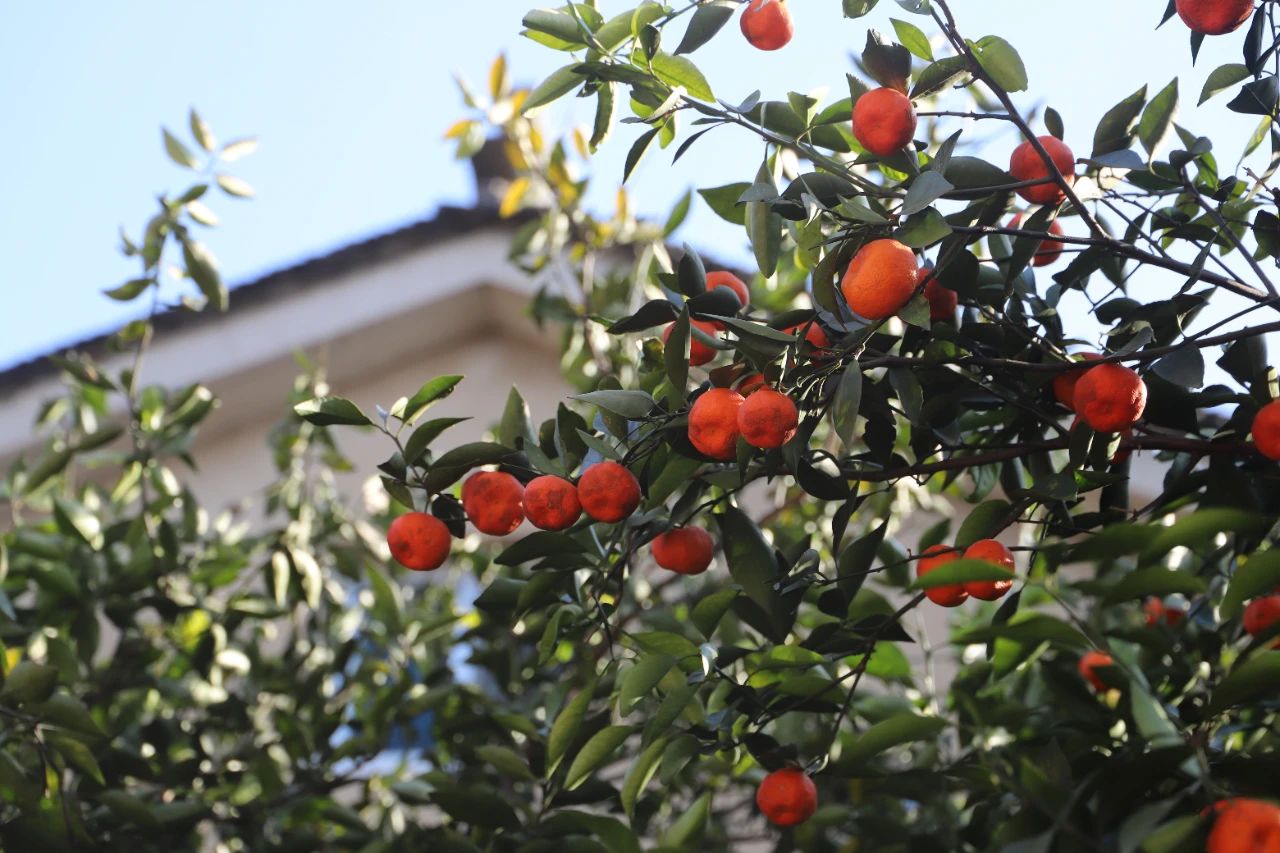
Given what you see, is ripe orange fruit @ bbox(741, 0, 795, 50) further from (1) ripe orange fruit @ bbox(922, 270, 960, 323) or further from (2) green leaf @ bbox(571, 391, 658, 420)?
(2) green leaf @ bbox(571, 391, 658, 420)

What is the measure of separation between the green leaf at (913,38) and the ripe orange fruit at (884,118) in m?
0.18

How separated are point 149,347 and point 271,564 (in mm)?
2140

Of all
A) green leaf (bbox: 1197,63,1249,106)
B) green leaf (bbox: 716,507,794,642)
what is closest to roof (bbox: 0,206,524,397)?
green leaf (bbox: 716,507,794,642)

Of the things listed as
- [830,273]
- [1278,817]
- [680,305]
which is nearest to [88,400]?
[680,305]

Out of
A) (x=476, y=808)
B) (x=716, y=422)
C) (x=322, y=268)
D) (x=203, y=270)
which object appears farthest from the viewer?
(x=322, y=268)

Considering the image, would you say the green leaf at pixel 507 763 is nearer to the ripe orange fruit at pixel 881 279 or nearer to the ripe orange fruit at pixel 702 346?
the ripe orange fruit at pixel 702 346

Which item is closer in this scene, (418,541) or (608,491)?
(608,491)

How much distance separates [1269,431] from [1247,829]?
0.53m

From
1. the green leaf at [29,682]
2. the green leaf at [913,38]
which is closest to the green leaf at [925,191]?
the green leaf at [913,38]

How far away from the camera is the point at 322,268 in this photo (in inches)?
196

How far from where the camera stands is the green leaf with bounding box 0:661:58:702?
5.99 feet

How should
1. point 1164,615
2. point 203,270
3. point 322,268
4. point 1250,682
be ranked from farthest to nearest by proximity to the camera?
point 322,268
point 203,270
point 1164,615
point 1250,682

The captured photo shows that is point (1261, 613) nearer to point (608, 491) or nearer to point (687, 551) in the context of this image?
point (687, 551)

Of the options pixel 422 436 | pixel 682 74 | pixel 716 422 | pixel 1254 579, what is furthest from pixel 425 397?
pixel 1254 579
